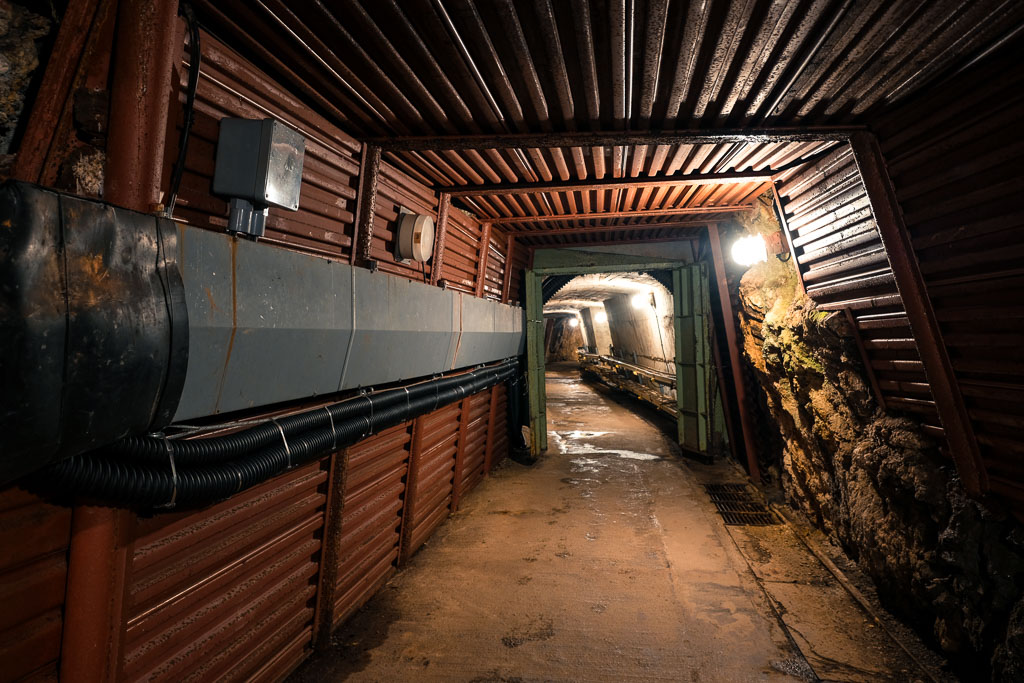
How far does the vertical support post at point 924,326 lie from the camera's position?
127 inches

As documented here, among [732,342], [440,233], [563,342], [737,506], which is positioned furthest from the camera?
[563,342]

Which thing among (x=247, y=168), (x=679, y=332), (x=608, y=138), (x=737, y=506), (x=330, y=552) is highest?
(x=608, y=138)

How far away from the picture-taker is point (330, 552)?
370 cm

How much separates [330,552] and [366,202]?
129 inches

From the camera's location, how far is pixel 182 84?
2410mm

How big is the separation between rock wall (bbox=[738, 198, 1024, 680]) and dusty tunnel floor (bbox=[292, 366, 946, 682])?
1.57 feet

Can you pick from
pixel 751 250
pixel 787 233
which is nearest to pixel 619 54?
pixel 787 233

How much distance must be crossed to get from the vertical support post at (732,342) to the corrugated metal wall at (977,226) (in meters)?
4.61

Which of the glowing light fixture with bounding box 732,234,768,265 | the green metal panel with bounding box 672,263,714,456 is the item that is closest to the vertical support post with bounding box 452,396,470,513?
the glowing light fixture with bounding box 732,234,768,265

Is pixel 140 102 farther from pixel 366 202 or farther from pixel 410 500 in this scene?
pixel 410 500

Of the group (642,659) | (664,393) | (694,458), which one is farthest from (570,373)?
(642,659)

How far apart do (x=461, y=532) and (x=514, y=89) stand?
5.51 metres

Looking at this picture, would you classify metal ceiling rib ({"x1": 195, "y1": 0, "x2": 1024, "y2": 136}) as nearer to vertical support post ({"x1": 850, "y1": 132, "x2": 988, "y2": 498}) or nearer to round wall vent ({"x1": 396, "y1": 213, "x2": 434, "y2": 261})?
vertical support post ({"x1": 850, "y1": 132, "x2": 988, "y2": 498})

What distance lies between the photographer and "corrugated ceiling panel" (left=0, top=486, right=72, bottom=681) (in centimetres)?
171
